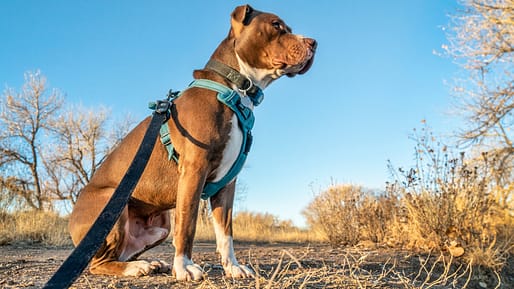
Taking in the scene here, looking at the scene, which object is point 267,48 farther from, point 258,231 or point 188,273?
point 258,231

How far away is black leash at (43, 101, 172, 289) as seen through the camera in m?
1.66

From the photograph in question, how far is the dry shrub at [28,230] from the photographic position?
31.0 ft

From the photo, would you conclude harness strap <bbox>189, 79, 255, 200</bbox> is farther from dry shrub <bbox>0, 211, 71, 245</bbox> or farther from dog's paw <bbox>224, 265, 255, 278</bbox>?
dry shrub <bbox>0, 211, 71, 245</bbox>

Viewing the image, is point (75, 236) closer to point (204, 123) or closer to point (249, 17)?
point (204, 123)

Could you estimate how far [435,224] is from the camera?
7070mm

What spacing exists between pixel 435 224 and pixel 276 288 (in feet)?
18.4

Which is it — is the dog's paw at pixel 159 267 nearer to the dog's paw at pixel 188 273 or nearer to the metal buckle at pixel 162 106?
the dog's paw at pixel 188 273

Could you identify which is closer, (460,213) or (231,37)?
(231,37)

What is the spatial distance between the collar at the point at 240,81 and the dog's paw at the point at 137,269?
140 centimetres

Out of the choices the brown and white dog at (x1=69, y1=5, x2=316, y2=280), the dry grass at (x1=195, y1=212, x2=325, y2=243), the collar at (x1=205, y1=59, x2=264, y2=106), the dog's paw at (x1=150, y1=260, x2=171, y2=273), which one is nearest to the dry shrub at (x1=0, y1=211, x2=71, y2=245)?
the dry grass at (x1=195, y1=212, x2=325, y2=243)

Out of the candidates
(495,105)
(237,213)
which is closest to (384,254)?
(495,105)

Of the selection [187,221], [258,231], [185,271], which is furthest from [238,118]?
[258,231]

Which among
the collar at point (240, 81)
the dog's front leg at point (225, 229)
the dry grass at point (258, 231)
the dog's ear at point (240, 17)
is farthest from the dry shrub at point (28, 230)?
the dog's ear at point (240, 17)

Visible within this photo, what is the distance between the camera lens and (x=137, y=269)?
3.00 m
